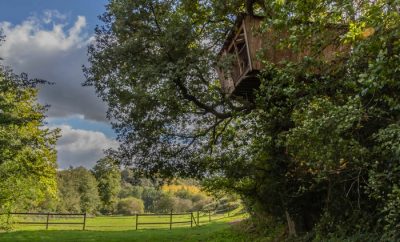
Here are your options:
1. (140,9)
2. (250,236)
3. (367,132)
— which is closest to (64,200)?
(250,236)

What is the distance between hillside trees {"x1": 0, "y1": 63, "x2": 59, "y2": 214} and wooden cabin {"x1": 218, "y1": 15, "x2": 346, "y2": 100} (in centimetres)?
760

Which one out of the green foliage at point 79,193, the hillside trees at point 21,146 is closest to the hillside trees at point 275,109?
the hillside trees at point 21,146

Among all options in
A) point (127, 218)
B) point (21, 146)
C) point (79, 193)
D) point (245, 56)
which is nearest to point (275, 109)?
point (245, 56)

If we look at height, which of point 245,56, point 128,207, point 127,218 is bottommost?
point 127,218

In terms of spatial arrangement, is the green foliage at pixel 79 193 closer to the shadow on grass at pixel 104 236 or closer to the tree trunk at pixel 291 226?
the shadow on grass at pixel 104 236

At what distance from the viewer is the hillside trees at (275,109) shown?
6.31 m

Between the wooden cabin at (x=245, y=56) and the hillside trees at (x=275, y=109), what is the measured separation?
1.59 ft

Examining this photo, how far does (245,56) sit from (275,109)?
3.21 metres

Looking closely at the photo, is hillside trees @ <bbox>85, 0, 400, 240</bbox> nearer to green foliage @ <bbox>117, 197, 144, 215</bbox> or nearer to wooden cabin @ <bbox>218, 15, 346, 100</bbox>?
wooden cabin @ <bbox>218, 15, 346, 100</bbox>

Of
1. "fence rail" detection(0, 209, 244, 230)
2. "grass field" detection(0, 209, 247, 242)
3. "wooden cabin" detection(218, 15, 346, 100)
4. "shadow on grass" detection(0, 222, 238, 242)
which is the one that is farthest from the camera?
"fence rail" detection(0, 209, 244, 230)

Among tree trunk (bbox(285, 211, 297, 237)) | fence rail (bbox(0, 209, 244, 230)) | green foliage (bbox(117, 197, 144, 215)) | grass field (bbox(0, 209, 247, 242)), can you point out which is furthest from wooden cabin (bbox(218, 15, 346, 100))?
green foliage (bbox(117, 197, 144, 215))

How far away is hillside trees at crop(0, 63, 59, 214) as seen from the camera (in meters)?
13.1

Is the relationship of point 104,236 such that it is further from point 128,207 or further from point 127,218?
point 128,207

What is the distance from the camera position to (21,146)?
1388 centimetres
